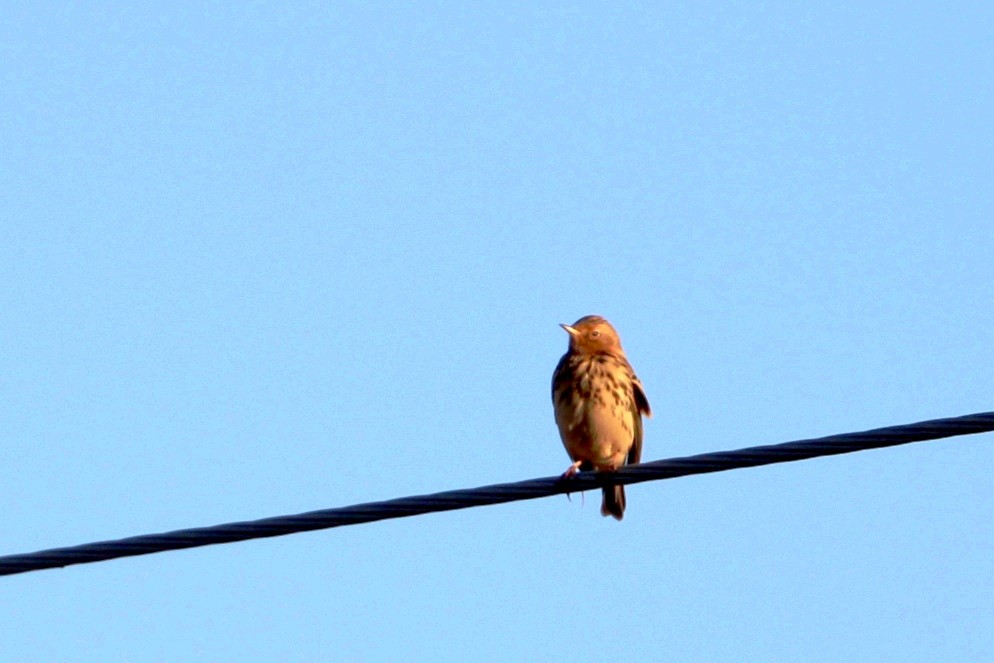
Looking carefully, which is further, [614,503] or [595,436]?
[614,503]

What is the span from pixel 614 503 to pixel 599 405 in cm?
82

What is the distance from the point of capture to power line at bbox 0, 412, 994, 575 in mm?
7199

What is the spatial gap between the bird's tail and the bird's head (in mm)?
893

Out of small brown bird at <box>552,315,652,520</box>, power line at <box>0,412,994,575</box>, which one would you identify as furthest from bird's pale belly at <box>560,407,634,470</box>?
power line at <box>0,412,994,575</box>

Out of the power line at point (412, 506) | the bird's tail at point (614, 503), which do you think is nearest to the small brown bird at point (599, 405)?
the bird's tail at point (614, 503)

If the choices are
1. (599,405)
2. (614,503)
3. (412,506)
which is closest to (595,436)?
(599,405)

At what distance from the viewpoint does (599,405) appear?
→ 11.2 meters

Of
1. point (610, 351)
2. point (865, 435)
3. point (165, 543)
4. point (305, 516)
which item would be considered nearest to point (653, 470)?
point (865, 435)

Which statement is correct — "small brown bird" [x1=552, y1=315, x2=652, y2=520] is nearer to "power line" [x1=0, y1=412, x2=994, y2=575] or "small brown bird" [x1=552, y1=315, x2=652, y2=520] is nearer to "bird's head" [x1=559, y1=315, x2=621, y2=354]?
"bird's head" [x1=559, y1=315, x2=621, y2=354]

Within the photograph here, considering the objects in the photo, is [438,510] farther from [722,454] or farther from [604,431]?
[604,431]

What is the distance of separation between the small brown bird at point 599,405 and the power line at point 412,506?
11.1 feet

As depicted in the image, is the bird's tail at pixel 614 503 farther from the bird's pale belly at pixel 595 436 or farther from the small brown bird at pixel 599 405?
the bird's pale belly at pixel 595 436

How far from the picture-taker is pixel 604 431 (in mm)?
11172

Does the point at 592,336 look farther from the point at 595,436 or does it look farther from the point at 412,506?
the point at 412,506
